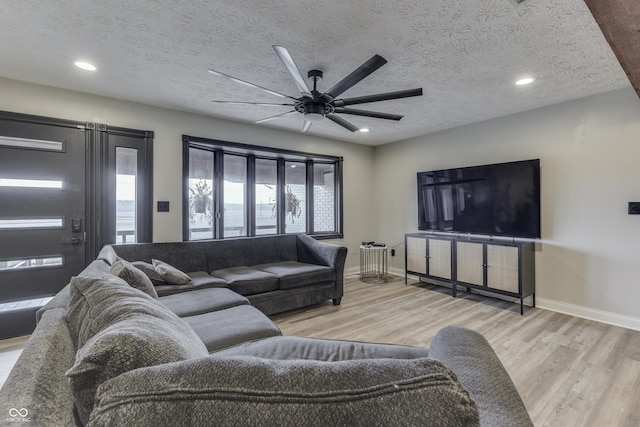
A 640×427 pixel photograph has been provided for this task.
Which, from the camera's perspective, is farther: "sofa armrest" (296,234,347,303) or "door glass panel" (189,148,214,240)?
"door glass panel" (189,148,214,240)

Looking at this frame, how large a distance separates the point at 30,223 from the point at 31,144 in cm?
79

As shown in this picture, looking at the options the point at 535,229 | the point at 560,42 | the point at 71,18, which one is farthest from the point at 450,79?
the point at 71,18

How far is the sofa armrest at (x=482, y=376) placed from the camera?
2.34ft

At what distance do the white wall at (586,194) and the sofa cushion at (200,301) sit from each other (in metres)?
3.70

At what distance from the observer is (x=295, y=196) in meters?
5.00

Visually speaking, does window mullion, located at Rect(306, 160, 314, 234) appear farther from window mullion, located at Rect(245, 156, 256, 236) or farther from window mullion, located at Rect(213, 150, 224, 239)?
window mullion, located at Rect(213, 150, 224, 239)

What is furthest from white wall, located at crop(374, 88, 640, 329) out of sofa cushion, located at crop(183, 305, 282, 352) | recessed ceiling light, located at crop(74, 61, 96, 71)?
recessed ceiling light, located at crop(74, 61, 96, 71)

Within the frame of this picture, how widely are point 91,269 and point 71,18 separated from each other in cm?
166

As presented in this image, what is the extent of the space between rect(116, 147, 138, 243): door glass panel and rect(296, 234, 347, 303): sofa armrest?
84.5 inches

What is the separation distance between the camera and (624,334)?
2.82m

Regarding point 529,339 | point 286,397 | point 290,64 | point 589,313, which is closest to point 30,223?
point 290,64

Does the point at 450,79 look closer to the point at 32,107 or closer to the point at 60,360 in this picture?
the point at 60,360

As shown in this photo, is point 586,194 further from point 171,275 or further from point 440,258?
point 171,275

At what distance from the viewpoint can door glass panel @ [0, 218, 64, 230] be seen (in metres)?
2.75
